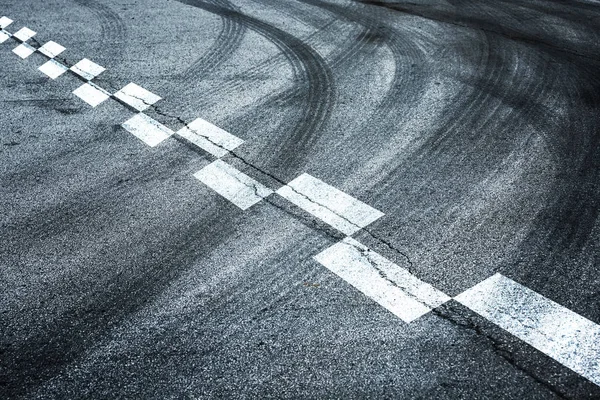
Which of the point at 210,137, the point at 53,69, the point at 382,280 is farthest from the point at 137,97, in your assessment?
the point at 382,280

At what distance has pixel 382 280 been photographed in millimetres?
4664

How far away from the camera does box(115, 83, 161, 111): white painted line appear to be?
7.66 m

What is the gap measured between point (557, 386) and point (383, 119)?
3904 mm

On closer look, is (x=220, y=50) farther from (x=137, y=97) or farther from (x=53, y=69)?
(x=53, y=69)

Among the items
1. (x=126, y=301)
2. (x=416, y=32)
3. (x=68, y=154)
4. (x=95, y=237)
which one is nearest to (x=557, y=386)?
(x=126, y=301)

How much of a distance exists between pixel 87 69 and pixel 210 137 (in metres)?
3.01

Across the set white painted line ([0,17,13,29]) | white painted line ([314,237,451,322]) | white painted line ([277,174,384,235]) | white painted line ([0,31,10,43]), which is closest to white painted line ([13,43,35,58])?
white painted line ([0,31,10,43])

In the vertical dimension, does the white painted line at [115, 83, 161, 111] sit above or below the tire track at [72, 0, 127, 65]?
above

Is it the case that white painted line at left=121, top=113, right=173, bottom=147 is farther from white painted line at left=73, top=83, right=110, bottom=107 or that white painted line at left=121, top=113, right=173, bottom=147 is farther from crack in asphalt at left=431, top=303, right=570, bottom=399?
crack in asphalt at left=431, top=303, right=570, bottom=399

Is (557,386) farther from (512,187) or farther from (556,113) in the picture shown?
(556,113)

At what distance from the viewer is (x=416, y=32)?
976 cm

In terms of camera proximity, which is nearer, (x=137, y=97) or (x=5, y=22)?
(x=137, y=97)

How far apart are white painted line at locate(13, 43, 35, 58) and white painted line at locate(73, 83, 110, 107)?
1795 millimetres

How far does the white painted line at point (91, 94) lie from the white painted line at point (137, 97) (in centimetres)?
18
